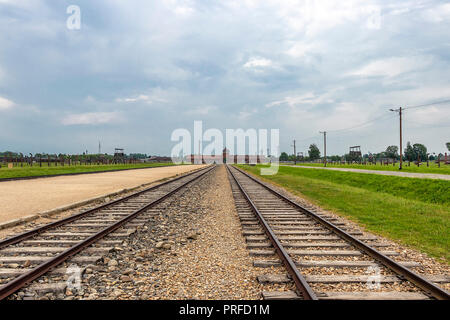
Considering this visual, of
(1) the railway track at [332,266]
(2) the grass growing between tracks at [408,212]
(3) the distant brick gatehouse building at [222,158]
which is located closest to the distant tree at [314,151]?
(3) the distant brick gatehouse building at [222,158]

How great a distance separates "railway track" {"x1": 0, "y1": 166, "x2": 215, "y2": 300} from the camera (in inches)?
174

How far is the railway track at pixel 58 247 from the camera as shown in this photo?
14.5 feet

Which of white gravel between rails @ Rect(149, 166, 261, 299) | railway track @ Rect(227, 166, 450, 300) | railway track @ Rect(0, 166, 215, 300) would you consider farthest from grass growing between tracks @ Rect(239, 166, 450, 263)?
railway track @ Rect(0, 166, 215, 300)

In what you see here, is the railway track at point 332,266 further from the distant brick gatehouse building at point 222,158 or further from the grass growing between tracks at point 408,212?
the distant brick gatehouse building at point 222,158

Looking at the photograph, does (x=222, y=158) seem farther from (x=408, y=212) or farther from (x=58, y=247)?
(x=58, y=247)

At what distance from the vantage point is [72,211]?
34.2ft

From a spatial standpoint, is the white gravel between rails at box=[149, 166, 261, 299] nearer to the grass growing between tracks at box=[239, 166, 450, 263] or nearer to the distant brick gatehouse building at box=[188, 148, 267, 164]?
the grass growing between tracks at box=[239, 166, 450, 263]

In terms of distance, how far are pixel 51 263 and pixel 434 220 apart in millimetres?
10571

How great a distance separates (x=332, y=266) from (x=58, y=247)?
5621mm

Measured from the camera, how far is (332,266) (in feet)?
16.4

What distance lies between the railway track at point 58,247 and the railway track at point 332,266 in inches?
127

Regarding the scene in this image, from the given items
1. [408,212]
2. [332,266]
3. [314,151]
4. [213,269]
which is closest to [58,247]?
[213,269]

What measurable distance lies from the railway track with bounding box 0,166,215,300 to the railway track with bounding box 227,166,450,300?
10.6ft
